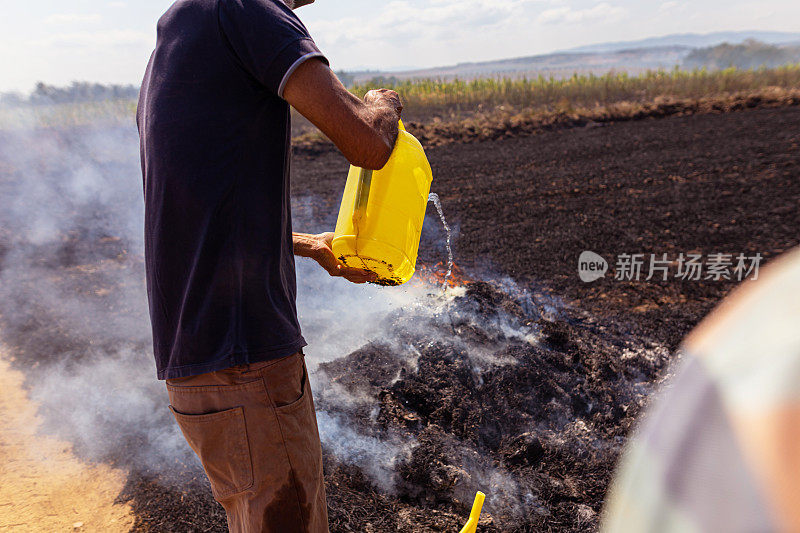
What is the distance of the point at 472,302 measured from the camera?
3740 mm

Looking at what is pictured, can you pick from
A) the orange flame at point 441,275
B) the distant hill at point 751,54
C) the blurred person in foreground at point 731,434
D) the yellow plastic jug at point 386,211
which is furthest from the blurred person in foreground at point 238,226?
the distant hill at point 751,54

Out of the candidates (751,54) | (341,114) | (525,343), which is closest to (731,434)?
(341,114)

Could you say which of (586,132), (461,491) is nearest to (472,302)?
(461,491)

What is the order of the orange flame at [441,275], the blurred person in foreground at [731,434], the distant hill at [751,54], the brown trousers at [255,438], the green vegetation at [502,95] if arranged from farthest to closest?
the distant hill at [751,54] → the green vegetation at [502,95] → the orange flame at [441,275] → the brown trousers at [255,438] → the blurred person in foreground at [731,434]

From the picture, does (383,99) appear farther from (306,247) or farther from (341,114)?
(306,247)

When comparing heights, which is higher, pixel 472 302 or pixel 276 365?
pixel 276 365

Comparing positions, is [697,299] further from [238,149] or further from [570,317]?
[238,149]

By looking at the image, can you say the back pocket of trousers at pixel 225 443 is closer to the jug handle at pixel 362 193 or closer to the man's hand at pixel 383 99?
the jug handle at pixel 362 193

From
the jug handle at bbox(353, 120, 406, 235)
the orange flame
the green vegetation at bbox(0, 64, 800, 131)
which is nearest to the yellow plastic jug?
the jug handle at bbox(353, 120, 406, 235)

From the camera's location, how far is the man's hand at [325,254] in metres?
1.79

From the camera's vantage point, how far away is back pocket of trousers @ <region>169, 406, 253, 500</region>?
138 cm

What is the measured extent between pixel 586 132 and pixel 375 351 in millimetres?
10182

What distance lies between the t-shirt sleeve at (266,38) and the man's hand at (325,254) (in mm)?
679

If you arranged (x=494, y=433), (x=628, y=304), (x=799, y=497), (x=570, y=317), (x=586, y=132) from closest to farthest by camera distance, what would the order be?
(x=799, y=497)
(x=494, y=433)
(x=570, y=317)
(x=628, y=304)
(x=586, y=132)
